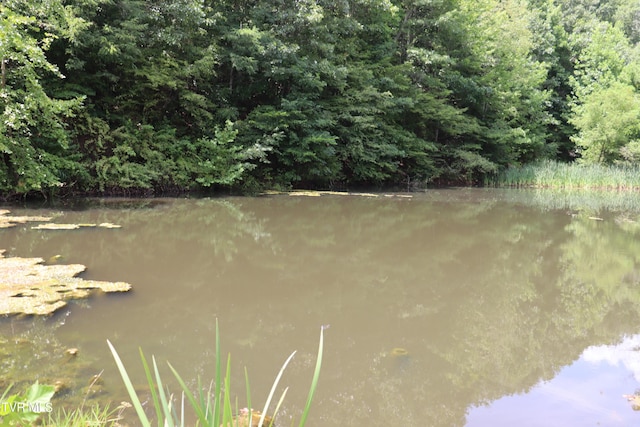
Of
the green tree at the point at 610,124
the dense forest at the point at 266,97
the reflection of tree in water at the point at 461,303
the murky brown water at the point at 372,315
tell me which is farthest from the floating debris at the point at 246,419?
the green tree at the point at 610,124

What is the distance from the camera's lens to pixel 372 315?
11.1ft

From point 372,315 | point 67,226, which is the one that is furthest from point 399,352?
point 67,226

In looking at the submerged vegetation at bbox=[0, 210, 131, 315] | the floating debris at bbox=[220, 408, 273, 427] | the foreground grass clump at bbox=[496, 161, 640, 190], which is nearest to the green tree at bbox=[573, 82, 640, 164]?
the foreground grass clump at bbox=[496, 161, 640, 190]

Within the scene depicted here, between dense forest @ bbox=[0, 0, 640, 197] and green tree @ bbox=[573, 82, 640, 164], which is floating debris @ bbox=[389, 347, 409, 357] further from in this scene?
green tree @ bbox=[573, 82, 640, 164]

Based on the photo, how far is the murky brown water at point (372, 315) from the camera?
230cm

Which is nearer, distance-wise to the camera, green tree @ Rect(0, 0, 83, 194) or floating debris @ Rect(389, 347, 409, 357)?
floating debris @ Rect(389, 347, 409, 357)

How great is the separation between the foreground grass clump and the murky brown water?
10214 millimetres

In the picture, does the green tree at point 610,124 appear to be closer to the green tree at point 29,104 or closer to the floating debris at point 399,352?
the green tree at point 29,104

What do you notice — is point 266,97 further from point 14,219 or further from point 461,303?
point 461,303

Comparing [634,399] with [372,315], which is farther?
[372,315]

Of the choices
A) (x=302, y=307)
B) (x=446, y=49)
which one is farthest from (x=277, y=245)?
(x=446, y=49)

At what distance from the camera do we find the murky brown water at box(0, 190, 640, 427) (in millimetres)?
2299

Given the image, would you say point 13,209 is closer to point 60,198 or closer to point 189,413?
point 60,198

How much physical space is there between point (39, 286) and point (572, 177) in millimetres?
17019
